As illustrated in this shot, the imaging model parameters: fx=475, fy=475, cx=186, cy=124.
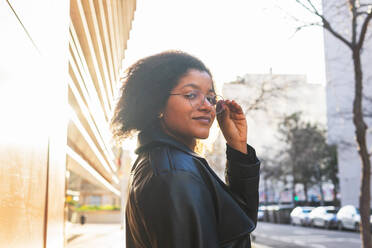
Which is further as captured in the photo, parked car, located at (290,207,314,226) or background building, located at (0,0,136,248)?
parked car, located at (290,207,314,226)

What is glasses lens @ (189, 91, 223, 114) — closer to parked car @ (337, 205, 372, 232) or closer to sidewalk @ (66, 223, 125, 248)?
sidewalk @ (66, 223, 125, 248)

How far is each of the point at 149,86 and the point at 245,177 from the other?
475 mm

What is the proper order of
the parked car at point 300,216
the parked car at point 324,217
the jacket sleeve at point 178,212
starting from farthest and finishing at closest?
the parked car at point 300,216, the parked car at point 324,217, the jacket sleeve at point 178,212

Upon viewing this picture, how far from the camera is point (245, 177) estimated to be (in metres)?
1.70

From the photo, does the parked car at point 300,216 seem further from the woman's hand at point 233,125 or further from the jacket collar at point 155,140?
the jacket collar at point 155,140

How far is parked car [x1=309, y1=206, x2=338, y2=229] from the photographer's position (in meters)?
29.8

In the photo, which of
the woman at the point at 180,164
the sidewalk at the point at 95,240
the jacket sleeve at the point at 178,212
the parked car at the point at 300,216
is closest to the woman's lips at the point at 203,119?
the woman at the point at 180,164

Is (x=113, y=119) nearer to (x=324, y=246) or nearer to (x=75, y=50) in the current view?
→ (x=75, y=50)

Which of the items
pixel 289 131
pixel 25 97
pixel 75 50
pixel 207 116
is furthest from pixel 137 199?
pixel 289 131

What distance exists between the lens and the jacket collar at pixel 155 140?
149 centimetres

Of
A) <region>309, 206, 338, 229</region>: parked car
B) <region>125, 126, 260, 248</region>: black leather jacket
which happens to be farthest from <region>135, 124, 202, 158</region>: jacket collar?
<region>309, 206, 338, 229</region>: parked car

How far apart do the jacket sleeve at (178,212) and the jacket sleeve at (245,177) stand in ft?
1.14

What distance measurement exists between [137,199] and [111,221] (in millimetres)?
42712

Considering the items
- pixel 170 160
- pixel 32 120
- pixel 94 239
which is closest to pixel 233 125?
pixel 170 160
